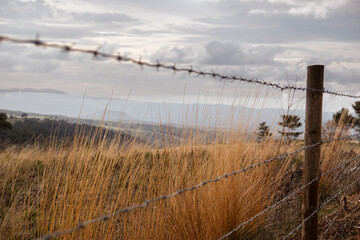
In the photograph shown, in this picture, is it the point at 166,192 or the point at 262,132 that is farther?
the point at 262,132

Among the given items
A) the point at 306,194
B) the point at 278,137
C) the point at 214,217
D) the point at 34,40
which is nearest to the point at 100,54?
the point at 34,40

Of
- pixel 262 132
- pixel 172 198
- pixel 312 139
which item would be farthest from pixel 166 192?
pixel 262 132

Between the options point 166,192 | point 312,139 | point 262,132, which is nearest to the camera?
point 312,139

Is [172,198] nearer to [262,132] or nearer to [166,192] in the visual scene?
[166,192]

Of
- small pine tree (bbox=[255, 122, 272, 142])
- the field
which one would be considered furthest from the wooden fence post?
small pine tree (bbox=[255, 122, 272, 142])

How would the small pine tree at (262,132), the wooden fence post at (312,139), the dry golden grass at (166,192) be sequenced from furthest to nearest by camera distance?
the small pine tree at (262,132) < the wooden fence post at (312,139) < the dry golden grass at (166,192)

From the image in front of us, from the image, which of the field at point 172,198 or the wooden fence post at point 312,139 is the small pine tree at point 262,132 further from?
the wooden fence post at point 312,139

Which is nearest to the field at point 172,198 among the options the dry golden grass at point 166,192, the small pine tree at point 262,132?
the dry golden grass at point 166,192

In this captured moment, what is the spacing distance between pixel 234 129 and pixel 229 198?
0.96 meters

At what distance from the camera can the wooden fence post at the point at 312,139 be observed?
8.40ft

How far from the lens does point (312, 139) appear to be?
2.60m

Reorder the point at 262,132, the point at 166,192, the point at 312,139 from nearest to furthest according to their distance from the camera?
the point at 312,139 < the point at 166,192 < the point at 262,132

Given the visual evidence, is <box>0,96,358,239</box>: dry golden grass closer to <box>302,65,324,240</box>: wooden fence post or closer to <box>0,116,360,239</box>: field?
<box>0,116,360,239</box>: field

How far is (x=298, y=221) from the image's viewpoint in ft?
13.3
